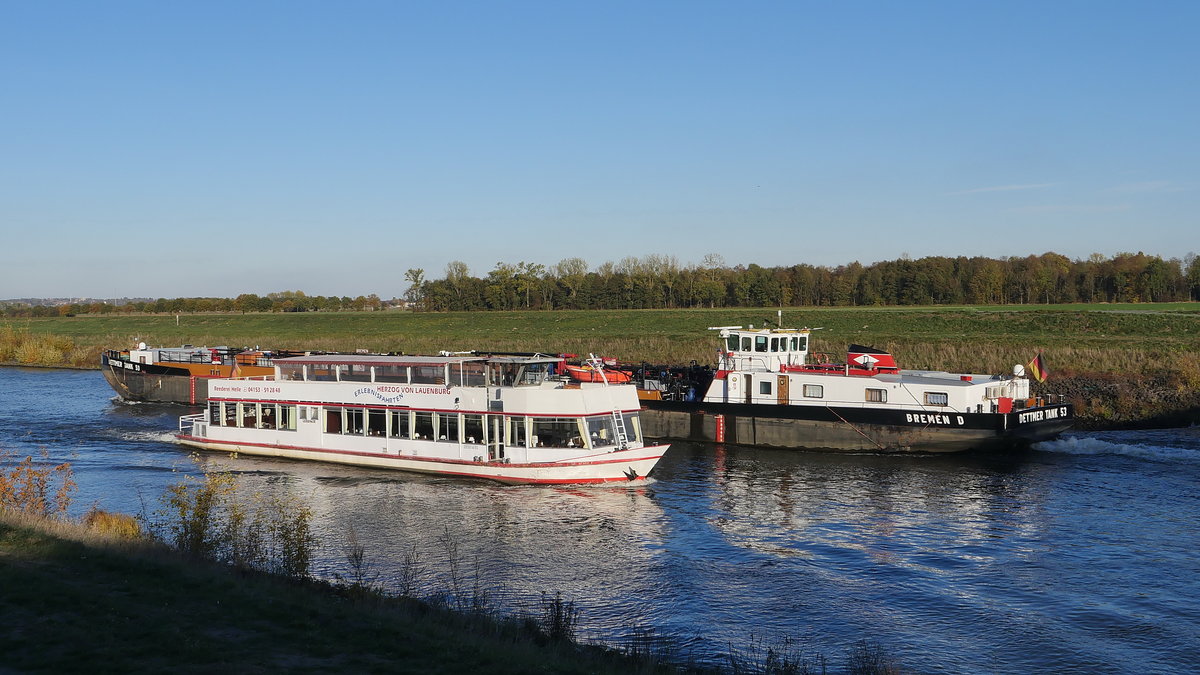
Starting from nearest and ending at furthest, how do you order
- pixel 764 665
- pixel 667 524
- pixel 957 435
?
pixel 764 665 → pixel 667 524 → pixel 957 435

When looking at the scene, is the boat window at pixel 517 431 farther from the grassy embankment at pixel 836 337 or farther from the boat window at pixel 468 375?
the grassy embankment at pixel 836 337

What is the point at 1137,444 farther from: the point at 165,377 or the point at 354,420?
the point at 165,377

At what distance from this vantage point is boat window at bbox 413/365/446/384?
38.7 meters

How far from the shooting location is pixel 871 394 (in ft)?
148

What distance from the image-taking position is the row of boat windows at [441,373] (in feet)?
121

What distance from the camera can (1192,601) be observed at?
22297 millimetres

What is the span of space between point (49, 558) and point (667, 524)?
17874 millimetres

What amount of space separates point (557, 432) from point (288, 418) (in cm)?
1436

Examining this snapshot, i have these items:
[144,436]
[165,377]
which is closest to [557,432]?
[144,436]

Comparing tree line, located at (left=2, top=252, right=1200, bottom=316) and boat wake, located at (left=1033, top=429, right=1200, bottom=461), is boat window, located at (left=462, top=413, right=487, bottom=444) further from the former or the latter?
tree line, located at (left=2, top=252, right=1200, bottom=316)

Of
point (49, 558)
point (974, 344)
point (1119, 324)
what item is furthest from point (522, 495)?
point (1119, 324)

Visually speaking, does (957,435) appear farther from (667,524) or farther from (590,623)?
(590,623)

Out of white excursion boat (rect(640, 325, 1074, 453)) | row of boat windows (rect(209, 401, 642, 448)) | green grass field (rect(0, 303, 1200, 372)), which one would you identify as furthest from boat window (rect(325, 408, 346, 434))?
green grass field (rect(0, 303, 1200, 372))

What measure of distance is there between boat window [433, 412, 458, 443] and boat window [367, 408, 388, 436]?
3.04 metres
